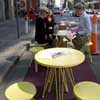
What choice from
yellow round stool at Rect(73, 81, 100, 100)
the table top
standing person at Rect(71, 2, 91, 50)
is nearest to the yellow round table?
the table top

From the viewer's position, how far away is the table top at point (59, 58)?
5.34 metres

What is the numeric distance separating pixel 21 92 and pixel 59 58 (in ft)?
3.57

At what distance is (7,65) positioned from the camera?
28.3ft

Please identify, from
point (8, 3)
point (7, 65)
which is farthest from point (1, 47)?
point (8, 3)

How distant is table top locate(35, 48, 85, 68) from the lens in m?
5.34

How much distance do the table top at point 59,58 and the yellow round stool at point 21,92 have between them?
586mm

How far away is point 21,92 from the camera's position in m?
4.95

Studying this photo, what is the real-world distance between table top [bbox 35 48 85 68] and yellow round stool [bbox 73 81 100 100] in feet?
1.74

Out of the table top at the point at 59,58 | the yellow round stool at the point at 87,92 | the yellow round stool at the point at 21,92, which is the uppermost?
the table top at the point at 59,58

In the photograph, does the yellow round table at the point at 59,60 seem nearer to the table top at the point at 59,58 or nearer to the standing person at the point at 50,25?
the table top at the point at 59,58

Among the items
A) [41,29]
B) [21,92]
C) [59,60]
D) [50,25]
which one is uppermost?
[50,25]

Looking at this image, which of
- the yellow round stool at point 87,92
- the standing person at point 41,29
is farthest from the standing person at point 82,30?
the yellow round stool at point 87,92

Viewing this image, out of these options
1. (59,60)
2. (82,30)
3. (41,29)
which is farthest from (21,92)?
(82,30)

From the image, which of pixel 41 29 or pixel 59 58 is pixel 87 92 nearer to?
pixel 59 58
